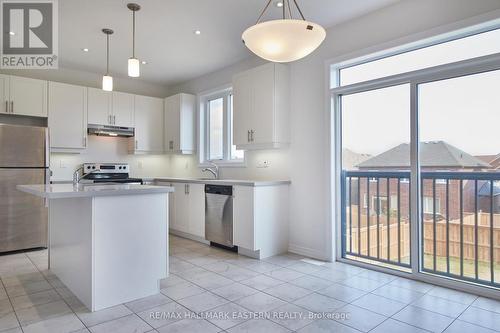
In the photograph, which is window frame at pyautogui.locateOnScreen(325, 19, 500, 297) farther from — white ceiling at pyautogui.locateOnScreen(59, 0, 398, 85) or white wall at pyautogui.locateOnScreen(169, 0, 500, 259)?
white ceiling at pyautogui.locateOnScreen(59, 0, 398, 85)

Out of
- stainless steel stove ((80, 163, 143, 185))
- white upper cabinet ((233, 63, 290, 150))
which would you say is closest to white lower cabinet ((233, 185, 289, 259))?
white upper cabinet ((233, 63, 290, 150))

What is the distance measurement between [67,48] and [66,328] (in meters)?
3.53

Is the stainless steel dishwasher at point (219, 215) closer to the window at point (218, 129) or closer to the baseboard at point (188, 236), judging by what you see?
the baseboard at point (188, 236)

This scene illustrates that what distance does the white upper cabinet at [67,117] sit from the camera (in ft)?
15.1

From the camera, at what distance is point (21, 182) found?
4055 millimetres

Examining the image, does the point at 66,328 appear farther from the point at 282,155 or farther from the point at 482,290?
the point at 482,290

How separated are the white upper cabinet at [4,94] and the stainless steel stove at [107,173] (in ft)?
4.13

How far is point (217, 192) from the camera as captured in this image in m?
4.14

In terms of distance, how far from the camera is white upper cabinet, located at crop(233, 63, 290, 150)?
3.93m

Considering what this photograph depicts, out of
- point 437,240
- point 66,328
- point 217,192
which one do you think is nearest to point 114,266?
point 66,328

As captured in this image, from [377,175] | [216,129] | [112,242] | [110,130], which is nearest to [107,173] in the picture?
[110,130]

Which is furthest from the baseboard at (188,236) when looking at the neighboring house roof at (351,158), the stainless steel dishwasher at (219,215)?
the neighboring house roof at (351,158)

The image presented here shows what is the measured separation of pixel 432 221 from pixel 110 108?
4722 mm

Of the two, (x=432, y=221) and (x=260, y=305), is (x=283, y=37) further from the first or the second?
(x=432, y=221)
